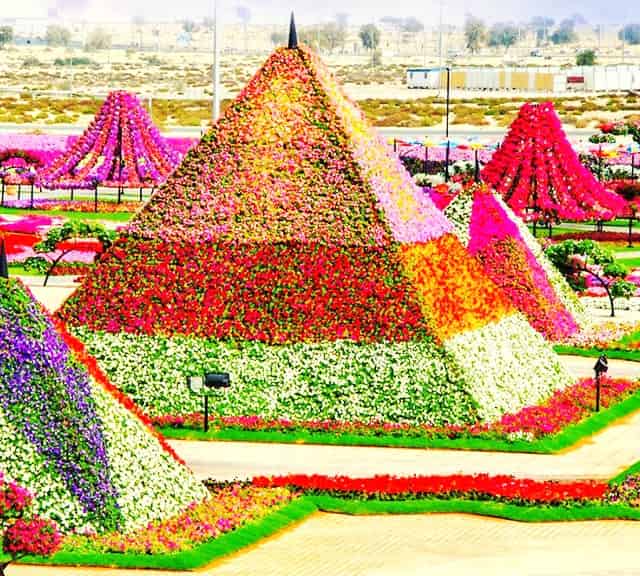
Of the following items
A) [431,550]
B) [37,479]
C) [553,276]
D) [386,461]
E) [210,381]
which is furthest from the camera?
[553,276]

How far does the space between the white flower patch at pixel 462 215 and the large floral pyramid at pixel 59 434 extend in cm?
1993

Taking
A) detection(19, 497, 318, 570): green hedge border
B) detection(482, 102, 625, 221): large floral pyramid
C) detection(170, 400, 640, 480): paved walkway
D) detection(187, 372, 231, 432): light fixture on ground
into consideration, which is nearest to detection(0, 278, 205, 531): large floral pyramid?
detection(19, 497, 318, 570): green hedge border

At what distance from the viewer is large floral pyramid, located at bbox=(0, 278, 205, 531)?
99.1ft

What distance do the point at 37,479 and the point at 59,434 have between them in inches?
28.0

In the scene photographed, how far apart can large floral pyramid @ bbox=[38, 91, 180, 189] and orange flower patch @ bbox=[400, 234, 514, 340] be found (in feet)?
174

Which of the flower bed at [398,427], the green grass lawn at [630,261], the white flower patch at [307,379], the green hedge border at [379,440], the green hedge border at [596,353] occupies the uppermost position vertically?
the white flower patch at [307,379]

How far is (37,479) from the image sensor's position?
99.3ft

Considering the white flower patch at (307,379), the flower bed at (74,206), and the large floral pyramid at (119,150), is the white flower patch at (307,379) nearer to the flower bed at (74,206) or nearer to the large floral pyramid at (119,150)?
the flower bed at (74,206)

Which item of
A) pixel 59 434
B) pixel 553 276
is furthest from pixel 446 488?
pixel 553 276

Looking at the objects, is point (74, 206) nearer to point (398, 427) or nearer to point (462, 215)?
point (462, 215)

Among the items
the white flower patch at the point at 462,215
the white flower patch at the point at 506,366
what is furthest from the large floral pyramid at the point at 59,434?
the white flower patch at the point at 462,215

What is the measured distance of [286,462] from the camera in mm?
37938

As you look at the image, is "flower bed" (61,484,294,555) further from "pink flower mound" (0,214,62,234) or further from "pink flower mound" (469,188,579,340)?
"pink flower mound" (0,214,62,234)

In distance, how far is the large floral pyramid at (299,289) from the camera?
41.1 m
